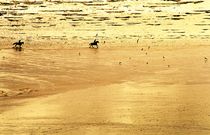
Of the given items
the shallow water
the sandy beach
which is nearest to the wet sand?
the sandy beach

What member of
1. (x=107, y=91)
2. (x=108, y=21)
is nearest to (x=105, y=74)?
(x=107, y=91)

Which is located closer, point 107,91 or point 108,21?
point 107,91

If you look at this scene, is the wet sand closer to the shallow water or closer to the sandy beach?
the sandy beach

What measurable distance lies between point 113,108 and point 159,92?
2.34 meters

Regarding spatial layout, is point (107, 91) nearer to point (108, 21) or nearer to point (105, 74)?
point (105, 74)

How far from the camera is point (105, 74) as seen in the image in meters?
18.5

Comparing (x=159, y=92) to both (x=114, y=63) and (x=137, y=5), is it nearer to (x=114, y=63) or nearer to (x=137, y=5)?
(x=114, y=63)

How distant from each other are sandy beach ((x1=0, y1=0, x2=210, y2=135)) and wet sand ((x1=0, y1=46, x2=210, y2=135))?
2cm

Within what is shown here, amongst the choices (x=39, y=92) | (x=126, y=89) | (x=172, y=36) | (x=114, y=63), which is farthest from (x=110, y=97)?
(x=172, y=36)

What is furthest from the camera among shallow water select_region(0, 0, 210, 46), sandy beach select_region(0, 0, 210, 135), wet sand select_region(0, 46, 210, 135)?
shallow water select_region(0, 0, 210, 46)

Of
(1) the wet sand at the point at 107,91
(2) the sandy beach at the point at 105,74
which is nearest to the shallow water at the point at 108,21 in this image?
(2) the sandy beach at the point at 105,74

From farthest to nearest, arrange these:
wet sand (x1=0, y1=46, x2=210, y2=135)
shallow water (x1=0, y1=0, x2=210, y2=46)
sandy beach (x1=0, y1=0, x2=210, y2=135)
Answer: shallow water (x1=0, y1=0, x2=210, y2=46)
sandy beach (x1=0, y1=0, x2=210, y2=135)
wet sand (x1=0, y1=46, x2=210, y2=135)

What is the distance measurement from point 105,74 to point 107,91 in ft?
8.25

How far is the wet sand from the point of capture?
12.6m
